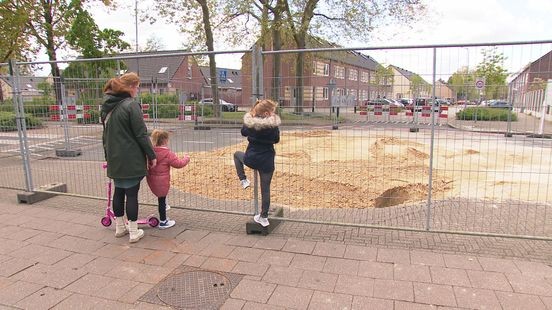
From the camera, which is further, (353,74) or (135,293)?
(353,74)

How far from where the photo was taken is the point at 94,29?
1650cm

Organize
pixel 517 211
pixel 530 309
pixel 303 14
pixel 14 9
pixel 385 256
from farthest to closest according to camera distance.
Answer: pixel 303 14 → pixel 14 9 → pixel 517 211 → pixel 385 256 → pixel 530 309

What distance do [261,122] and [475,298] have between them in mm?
2636

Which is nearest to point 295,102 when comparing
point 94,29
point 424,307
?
point 424,307

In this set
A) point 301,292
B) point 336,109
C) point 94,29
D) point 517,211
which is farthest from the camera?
point 94,29

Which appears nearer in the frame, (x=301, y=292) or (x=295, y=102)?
(x=301, y=292)

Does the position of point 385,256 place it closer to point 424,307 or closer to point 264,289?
point 424,307

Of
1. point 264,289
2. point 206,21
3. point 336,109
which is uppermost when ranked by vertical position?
point 206,21

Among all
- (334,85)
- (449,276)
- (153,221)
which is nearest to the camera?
(449,276)

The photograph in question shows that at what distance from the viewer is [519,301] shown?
10.4ft

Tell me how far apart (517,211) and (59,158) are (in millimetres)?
9347

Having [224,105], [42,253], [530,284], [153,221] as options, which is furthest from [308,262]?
[42,253]

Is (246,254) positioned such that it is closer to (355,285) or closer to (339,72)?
(355,285)

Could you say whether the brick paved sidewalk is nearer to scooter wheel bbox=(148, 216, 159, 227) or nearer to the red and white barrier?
scooter wheel bbox=(148, 216, 159, 227)
